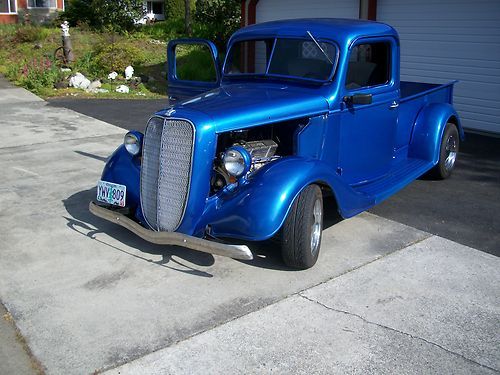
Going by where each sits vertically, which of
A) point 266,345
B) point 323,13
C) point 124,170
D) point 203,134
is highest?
point 323,13

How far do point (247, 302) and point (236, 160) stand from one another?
103cm

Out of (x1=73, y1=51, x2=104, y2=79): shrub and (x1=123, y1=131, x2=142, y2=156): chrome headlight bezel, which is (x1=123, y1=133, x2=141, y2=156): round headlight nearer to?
(x1=123, y1=131, x2=142, y2=156): chrome headlight bezel

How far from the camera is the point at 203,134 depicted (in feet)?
13.3

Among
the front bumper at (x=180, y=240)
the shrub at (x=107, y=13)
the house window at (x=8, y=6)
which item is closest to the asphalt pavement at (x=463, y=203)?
the front bumper at (x=180, y=240)

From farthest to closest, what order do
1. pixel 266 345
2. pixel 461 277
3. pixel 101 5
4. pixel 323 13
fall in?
pixel 101 5, pixel 323 13, pixel 461 277, pixel 266 345

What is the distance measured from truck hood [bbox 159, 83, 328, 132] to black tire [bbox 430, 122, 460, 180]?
99.4 inches

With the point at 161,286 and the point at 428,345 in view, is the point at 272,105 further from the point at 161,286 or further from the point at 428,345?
the point at 428,345

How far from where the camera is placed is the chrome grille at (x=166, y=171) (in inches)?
163

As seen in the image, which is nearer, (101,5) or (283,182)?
(283,182)

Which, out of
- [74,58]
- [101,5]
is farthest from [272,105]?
[101,5]

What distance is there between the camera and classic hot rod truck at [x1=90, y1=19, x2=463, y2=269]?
4.12m

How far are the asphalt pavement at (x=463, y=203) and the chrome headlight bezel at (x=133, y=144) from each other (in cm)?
257

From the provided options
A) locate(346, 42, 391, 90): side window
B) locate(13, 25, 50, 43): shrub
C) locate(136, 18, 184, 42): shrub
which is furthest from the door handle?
locate(136, 18, 184, 42): shrub

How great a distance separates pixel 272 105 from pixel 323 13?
30.1 feet
